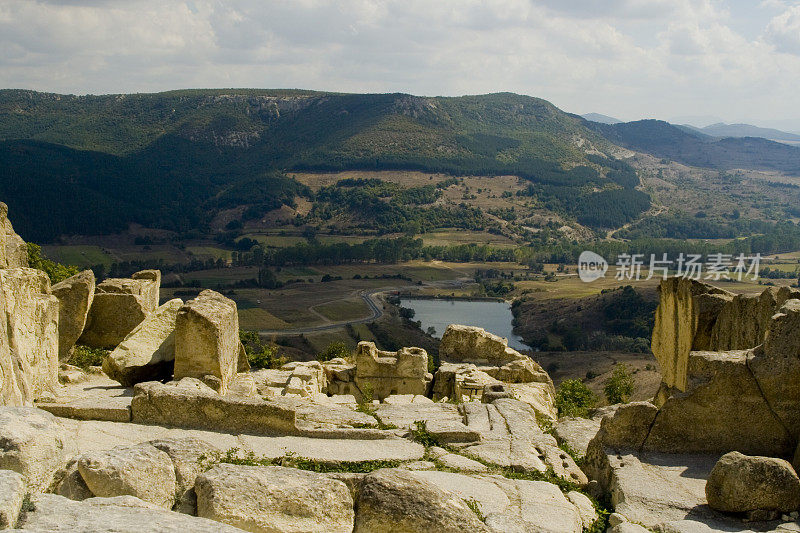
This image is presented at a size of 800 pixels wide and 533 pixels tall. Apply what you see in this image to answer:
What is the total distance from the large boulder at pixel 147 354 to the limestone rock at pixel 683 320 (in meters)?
13.7

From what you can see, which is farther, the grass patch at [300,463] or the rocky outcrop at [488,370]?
the rocky outcrop at [488,370]

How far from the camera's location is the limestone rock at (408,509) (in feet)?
35.6

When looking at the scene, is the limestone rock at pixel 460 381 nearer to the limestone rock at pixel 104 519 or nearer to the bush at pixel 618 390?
the bush at pixel 618 390

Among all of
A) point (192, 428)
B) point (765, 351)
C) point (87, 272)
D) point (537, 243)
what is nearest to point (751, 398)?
point (765, 351)

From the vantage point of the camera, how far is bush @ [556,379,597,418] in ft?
80.9

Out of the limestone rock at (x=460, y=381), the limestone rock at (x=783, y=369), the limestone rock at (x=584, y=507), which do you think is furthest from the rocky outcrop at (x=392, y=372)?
the limestone rock at (x=783, y=369)

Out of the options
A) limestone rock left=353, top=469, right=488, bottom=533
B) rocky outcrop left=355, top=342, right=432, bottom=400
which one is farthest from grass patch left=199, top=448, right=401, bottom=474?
rocky outcrop left=355, top=342, right=432, bottom=400

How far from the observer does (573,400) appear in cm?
2842

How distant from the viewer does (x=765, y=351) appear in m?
15.8

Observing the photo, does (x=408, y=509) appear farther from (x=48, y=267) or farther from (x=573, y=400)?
(x=48, y=267)

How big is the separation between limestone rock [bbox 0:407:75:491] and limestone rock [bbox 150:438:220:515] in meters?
1.43

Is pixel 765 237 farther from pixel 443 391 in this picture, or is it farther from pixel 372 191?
pixel 443 391

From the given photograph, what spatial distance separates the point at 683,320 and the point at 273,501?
14.1 meters

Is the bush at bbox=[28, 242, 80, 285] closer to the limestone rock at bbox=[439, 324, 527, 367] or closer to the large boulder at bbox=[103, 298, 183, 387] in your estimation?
the large boulder at bbox=[103, 298, 183, 387]
